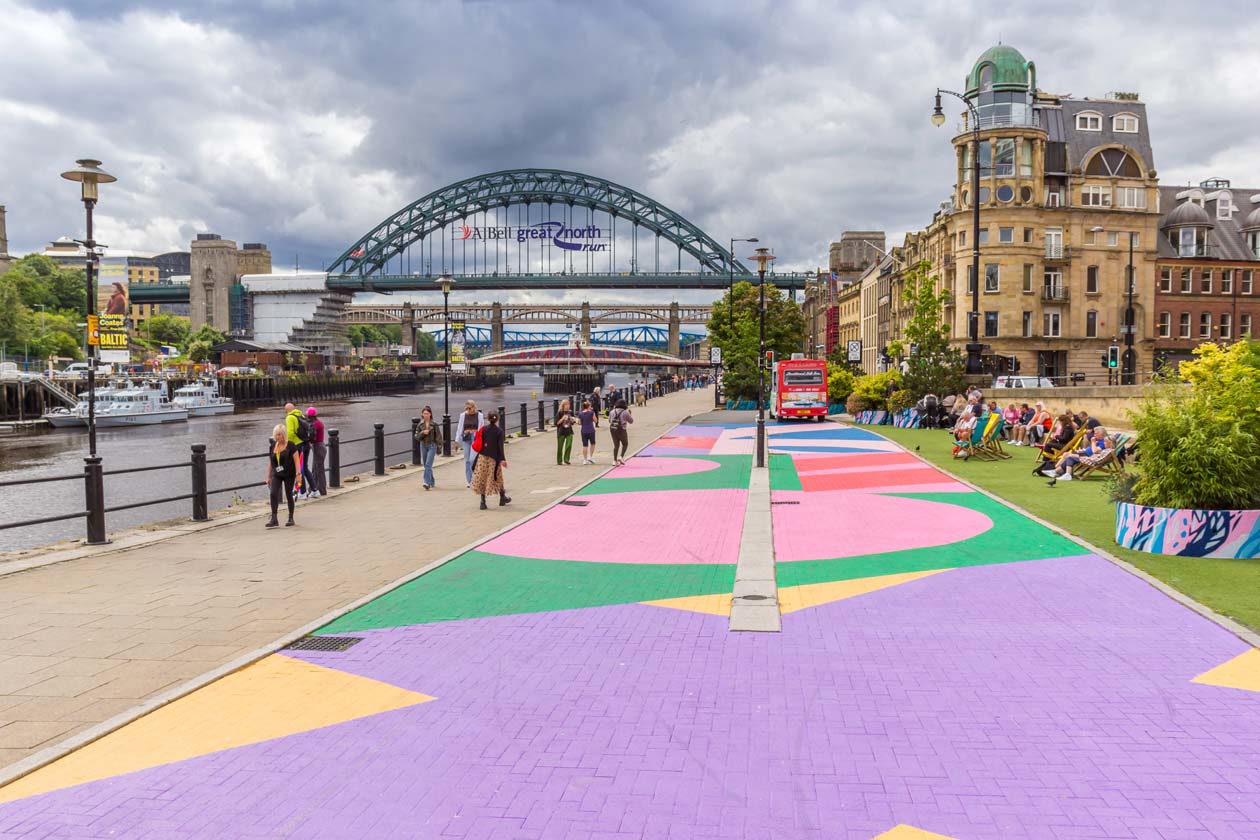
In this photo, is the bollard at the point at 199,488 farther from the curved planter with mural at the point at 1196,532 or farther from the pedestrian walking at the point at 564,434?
the curved planter with mural at the point at 1196,532

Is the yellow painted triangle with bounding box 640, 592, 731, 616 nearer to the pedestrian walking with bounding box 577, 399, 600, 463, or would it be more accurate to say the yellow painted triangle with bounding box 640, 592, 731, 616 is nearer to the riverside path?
the riverside path

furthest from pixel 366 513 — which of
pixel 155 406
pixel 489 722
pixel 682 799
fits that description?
pixel 155 406

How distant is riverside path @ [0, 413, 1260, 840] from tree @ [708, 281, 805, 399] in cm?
4920

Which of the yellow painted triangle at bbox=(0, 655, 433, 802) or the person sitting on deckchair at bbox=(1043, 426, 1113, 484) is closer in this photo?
the yellow painted triangle at bbox=(0, 655, 433, 802)

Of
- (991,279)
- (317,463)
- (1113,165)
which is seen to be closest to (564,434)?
(317,463)

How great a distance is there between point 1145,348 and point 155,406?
76.5 meters

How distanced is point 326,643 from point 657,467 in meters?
16.7

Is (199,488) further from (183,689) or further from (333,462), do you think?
(183,689)

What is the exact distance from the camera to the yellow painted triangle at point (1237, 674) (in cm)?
716

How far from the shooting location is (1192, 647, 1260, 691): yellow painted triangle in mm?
7156

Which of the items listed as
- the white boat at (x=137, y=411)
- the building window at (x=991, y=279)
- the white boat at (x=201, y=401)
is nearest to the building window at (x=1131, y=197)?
→ the building window at (x=991, y=279)

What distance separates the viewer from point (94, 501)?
13398mm

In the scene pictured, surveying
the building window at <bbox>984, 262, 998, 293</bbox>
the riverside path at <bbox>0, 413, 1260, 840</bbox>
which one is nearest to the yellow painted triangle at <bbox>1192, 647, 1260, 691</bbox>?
the riverside path at <bbox>0, 413, 1260, 840</bbox>

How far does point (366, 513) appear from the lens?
17156mm
